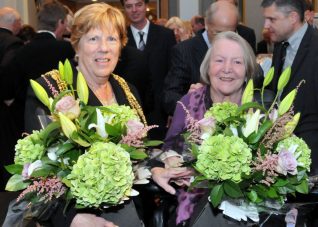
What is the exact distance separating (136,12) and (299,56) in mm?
1953

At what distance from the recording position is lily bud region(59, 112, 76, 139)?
176cm

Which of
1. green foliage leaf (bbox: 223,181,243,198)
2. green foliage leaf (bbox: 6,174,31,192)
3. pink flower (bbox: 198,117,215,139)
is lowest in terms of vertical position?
green foliage leaf (bbox: 6,174,31,192)

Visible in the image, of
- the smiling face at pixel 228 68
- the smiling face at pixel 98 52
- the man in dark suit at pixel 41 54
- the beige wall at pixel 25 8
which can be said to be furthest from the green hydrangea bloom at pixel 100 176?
the beige wall at pixel 25 8

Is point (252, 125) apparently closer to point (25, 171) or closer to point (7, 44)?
point (25, 171)

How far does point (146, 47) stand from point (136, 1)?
42cm

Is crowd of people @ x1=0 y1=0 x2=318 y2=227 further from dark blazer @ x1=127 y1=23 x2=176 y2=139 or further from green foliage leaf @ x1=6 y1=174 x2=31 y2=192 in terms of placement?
green foliage leaf @ x1=6 y1=174 x2=31 y2=192

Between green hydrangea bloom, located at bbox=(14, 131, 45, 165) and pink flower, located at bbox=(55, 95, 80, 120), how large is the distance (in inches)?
6.4

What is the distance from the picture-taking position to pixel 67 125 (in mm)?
1770

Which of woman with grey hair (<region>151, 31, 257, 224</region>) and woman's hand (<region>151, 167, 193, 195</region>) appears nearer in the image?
woman's hand (<region>151, 167, 193, 195</region>)

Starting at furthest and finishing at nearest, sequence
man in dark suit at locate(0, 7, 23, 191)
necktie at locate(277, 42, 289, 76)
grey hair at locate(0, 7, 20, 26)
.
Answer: grey hair at locate(0, 7, 20, 26), man in dark suit at locate(0, 7, 23, 191), necktie at locate(277, 42, 289, 76)

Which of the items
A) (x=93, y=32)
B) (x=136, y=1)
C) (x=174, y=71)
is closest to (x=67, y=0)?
(x=136, y=1)

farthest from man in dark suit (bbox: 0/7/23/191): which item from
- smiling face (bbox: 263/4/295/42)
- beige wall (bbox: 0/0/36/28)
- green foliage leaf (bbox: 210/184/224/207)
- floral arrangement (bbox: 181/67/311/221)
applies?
beige wall (bbox: 0/0/36/28)

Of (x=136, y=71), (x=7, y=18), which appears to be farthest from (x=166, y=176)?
(x=7, y=18)

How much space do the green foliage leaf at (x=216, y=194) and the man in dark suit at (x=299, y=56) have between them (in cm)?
152
